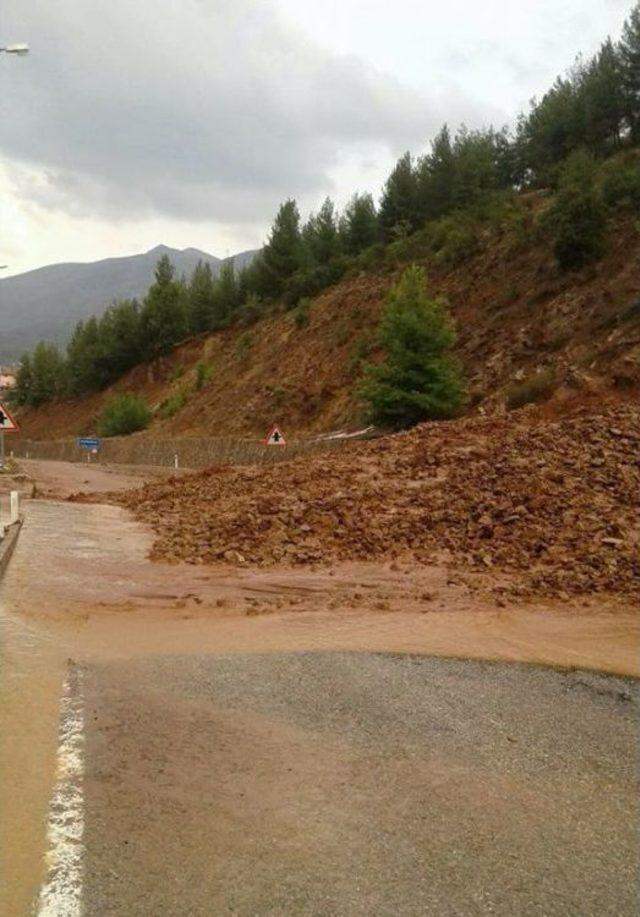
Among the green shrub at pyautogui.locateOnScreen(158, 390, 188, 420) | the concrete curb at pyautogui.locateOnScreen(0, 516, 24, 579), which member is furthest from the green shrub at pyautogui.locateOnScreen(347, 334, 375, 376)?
the concrete curb at pyautogui.locateOnScreen(0, 516, 24, 579)

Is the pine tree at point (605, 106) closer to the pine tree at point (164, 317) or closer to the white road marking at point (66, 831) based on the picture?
the pine tree at point (164, 317)

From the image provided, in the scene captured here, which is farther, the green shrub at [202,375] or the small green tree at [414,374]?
the green shrub at [202,375]

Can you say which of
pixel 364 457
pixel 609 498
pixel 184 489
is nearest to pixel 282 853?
pixel 609 498

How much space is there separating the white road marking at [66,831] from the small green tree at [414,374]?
83.0ft

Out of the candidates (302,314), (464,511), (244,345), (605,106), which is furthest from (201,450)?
(464,511)

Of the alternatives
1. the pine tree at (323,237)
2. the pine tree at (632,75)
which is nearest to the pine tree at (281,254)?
the pine tree at (323,237)

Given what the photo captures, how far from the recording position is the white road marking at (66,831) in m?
3.40

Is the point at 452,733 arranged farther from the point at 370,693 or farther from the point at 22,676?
the point at 22,676

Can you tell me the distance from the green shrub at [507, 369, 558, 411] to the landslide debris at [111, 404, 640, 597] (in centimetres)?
Result: 783

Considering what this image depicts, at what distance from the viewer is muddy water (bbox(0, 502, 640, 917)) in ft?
20.4

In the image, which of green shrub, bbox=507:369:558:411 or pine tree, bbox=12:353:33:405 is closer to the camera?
green shrub, bbox=507:369:558:411

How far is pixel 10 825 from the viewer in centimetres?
402

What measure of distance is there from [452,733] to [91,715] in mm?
2418

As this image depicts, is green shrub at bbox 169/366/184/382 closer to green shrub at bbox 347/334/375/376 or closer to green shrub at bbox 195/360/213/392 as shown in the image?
green shrub at bbox 195/360/213/392
